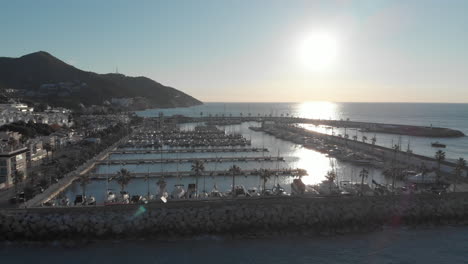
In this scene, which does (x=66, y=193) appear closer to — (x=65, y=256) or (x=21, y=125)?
(x=65, y=256)

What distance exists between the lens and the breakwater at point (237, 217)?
1670 cm

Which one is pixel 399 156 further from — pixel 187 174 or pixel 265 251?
pixel 265 251

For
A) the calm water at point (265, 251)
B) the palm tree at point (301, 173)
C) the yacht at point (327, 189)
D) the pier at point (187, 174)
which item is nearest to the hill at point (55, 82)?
the pier at point (187, 174)

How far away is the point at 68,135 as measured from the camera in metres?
44.7

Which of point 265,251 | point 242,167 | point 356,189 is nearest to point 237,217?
point 265,251

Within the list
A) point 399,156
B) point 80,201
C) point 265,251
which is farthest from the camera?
point 399,156

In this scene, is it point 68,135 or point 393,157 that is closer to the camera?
point 393,157

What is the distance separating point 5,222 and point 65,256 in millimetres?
4080

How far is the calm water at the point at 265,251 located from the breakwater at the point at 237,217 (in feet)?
2.74

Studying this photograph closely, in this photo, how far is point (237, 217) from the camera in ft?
58.9

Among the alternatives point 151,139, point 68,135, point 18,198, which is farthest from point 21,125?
point 18,198

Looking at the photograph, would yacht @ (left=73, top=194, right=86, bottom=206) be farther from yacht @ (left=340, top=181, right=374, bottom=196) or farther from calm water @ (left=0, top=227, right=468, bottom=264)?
yacht @ (left=340, top=181, right=374, bottom=196)

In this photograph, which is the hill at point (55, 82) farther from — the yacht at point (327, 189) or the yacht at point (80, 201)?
the yacht at point (327, 189)

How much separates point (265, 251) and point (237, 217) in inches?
112
